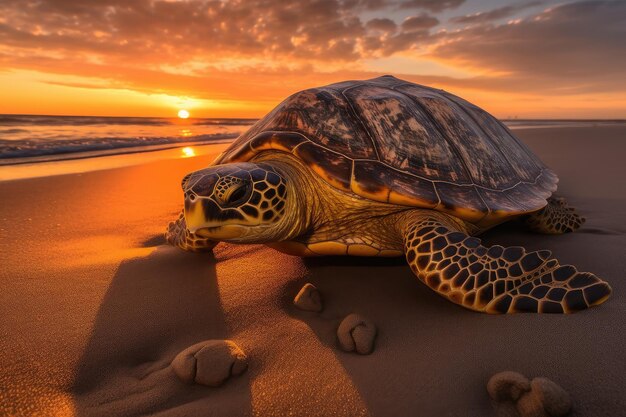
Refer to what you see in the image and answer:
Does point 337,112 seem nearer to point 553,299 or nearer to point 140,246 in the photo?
point 553,299

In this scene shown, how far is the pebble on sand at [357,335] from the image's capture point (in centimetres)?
166

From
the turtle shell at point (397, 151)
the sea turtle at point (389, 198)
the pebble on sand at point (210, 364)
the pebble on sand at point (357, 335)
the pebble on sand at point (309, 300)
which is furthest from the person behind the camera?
the turtle shell at point (397, 151)

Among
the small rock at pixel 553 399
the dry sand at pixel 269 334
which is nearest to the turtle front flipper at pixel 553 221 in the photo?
the dry sand at pixel 269 334

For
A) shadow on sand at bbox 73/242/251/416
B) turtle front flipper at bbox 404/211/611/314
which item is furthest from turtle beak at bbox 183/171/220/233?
turtle front flipper at bbox 404/211/611/314

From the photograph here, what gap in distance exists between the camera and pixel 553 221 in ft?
10.6

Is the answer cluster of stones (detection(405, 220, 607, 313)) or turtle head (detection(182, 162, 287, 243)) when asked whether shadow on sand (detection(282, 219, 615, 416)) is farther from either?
turtle head (detection(182, 162, 287, 243))

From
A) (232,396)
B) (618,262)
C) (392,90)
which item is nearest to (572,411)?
(232,396)

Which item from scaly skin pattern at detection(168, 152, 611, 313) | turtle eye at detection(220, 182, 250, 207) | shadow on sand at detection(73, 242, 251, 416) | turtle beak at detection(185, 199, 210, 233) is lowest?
shadow on sand at detection(73, 242, 251, 416)

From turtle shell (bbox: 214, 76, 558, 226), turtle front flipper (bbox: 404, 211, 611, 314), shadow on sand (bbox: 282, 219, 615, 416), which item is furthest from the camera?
turtle shell (bbox: 214, 76, 558, 226)

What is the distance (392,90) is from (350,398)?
2744 millimetres

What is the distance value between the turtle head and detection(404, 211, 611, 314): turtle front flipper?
0.94m

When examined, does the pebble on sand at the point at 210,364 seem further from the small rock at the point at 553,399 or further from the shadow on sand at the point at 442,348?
the small rock at the point at 553,399

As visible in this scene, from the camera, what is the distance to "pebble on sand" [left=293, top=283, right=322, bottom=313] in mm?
2031

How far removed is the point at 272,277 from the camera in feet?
8.14
